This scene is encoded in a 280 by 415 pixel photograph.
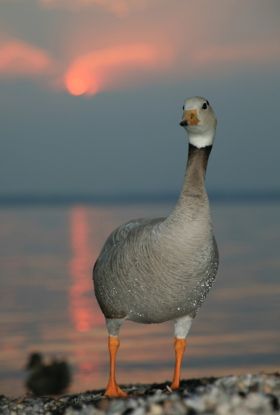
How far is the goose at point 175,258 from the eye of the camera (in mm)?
14461

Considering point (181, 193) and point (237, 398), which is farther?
point (181, 193)

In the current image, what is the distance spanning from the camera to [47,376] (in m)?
23.9

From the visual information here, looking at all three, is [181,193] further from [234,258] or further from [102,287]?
[234,258]

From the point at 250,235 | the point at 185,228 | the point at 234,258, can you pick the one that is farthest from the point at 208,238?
the point at 250,235

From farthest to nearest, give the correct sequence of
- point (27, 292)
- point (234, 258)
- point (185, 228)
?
point (234, 258), point (27, 292), point (185, 228)

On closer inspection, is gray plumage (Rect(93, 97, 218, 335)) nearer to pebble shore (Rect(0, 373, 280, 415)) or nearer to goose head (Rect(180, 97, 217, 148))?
goose head (Rect(180, 97, 217, 148))

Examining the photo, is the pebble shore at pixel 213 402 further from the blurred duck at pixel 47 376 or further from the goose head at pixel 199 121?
the blurred duck at pixel 47 376

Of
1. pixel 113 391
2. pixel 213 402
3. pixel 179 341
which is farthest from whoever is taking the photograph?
pixel 179 341

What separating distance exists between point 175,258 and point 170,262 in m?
0.09

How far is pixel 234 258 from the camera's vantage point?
215ft

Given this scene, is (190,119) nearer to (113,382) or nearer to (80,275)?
(113,382)

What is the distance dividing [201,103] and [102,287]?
2.93 m

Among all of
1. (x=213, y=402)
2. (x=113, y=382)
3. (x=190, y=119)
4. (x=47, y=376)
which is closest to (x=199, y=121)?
(x=190, y=119)

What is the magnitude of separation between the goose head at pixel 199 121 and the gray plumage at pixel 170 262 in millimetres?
102
